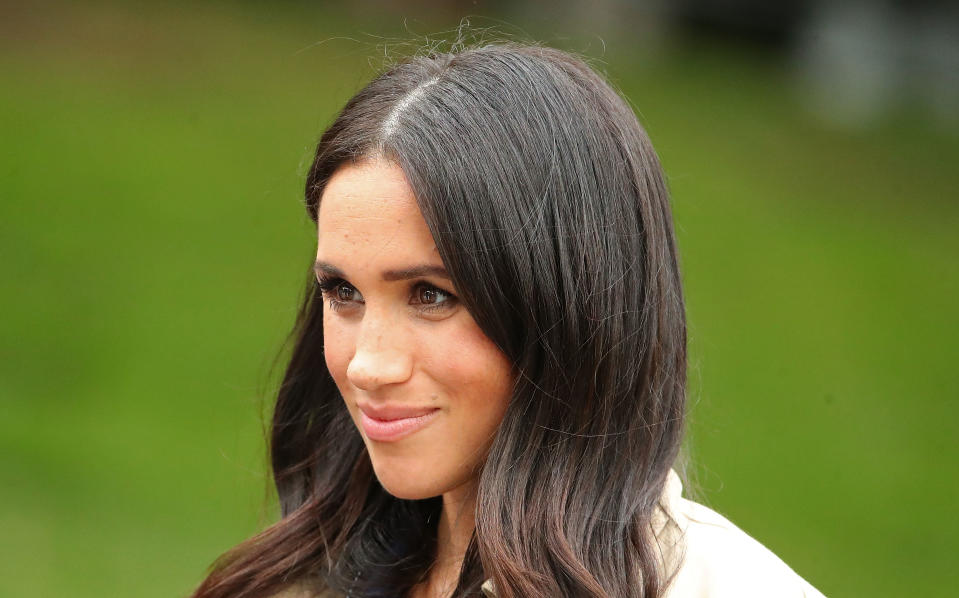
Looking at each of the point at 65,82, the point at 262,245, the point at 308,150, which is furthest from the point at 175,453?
the point at 308,150

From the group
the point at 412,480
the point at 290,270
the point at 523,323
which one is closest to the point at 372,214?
the point at 523,323

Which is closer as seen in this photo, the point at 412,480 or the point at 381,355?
the point at 381,355

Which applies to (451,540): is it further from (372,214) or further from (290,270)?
(290,270)

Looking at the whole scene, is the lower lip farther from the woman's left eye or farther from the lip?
the woman's left eye

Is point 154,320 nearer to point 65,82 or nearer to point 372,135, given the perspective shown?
point 65,82

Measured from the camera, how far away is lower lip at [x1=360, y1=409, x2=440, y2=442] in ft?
8.84

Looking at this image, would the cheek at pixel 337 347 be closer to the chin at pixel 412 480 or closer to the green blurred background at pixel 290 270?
the chin at pixel 412 480

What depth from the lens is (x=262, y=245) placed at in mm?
9633

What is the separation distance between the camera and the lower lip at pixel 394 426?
270 cm

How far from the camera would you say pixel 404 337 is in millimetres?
2637

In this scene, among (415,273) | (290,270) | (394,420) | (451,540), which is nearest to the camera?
(415,273)

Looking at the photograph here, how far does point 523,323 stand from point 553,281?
10 centimetres

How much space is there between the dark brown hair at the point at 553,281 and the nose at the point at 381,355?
0.17m

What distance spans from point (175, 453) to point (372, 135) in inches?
212
